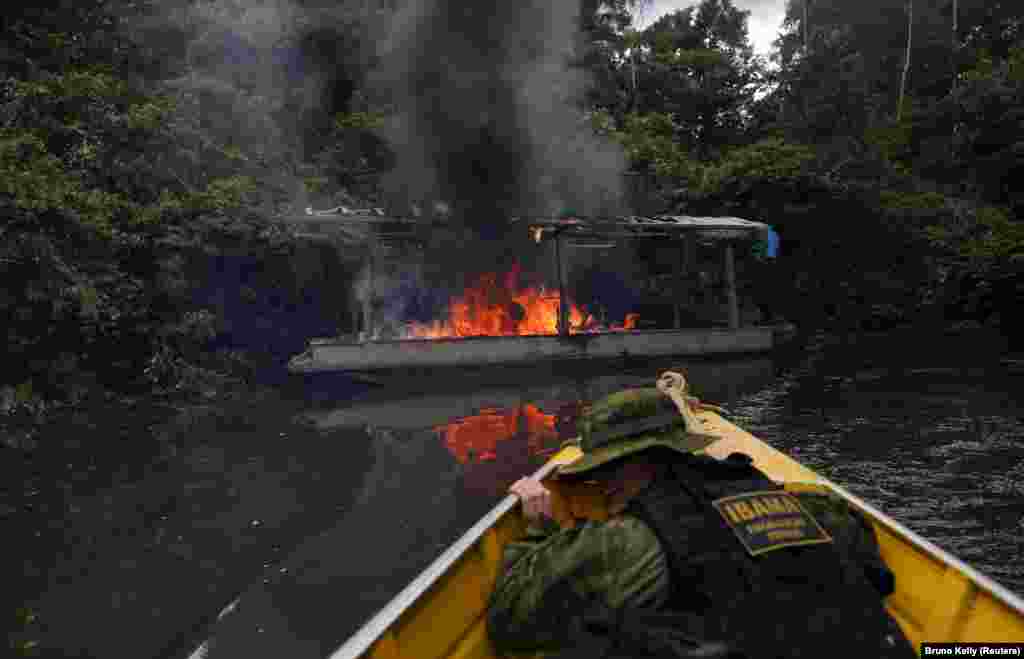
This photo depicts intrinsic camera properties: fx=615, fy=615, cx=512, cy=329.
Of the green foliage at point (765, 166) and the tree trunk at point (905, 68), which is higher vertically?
the tree trunk at point (905, 68)

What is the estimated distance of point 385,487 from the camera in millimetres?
6812

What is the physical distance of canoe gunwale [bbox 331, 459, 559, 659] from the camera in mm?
2051

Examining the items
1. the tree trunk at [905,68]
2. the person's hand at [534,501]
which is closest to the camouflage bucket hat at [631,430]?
the person's hand at [534,501]

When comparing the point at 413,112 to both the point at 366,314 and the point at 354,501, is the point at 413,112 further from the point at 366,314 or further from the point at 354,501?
the point at 354,501

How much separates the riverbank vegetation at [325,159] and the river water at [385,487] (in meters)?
3.12

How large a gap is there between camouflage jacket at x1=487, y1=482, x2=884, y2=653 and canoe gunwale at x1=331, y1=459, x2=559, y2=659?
1.02 ft

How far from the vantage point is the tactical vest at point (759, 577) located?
1.68m

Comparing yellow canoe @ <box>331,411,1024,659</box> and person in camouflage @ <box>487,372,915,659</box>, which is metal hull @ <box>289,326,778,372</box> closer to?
yellow canoe @ <box>331,411,1024,659</box>

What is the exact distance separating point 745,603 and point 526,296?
1422 centimetres

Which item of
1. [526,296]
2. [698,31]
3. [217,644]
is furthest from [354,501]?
[698,31]

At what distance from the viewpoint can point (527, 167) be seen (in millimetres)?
17203

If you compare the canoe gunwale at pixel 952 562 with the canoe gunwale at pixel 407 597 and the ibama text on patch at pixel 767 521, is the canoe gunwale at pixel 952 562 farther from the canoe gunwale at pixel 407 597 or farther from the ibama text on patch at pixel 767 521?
the canoe gunwale at pixel 407 597

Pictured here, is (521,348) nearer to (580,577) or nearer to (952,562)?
(952,562)

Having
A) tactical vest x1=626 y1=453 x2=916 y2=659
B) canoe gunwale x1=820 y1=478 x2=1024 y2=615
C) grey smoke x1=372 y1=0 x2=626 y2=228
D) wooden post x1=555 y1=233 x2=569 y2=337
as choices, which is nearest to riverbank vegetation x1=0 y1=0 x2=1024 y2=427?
grey smoke x1=372 y1=0 x2=626 y2=228
